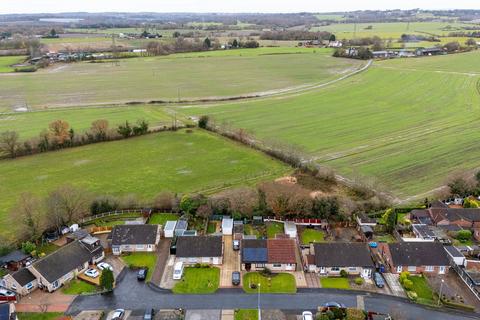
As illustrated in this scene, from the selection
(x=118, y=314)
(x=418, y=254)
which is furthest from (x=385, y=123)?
(x=118, y=314)

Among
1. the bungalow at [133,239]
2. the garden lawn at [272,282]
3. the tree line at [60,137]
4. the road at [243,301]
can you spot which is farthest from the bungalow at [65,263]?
the tree line at [60,137]

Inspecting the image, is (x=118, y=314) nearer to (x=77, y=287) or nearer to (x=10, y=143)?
(x=77, y=287)

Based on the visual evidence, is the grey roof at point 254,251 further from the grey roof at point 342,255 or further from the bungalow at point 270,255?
the grey roof at point 342,255

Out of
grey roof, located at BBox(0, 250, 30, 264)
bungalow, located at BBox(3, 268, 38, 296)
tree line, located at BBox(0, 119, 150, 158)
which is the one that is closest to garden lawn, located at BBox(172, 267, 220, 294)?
bungalow, located at BBox(3, 268, 38, 296)

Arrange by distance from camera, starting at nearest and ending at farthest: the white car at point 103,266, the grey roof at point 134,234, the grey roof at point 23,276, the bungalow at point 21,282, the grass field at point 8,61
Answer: the bungalow at point 21,282 < the grey roof at point 23,276 < the white car at point 103,266 < the grey roof at point 134,234 < the grass field at point 8,61

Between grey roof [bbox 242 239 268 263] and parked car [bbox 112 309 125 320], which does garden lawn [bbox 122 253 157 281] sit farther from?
grey roof [bbox 242 239 268 263]

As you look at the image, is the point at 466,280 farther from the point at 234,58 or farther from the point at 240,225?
the point at 234,58

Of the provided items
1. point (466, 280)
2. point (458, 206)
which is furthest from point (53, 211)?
point (458, 206)
